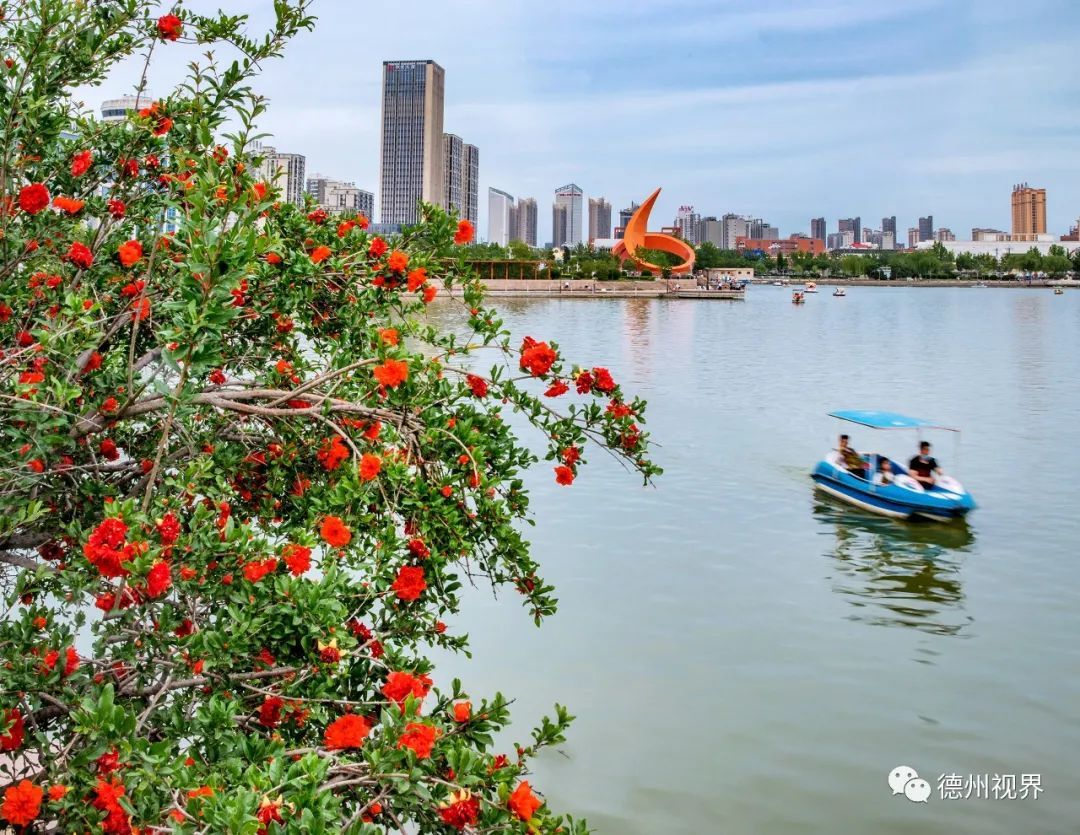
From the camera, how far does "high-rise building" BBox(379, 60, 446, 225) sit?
140 meters

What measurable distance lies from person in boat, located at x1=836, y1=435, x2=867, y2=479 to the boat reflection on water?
604mm

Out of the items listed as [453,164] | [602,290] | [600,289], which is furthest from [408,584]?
[453,164]

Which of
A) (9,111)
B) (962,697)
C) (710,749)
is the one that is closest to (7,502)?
(9,111)

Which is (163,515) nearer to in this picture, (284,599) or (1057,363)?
(284,599)

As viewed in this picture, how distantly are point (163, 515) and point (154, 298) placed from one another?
1.23 meters

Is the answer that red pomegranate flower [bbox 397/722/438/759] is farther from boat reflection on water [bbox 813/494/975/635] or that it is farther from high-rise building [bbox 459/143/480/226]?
high-rise building [bbox 459/143/480/226]

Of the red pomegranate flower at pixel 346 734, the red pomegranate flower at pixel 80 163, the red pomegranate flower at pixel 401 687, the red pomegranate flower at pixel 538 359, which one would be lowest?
the red pomegranate flower at pixel 346 734

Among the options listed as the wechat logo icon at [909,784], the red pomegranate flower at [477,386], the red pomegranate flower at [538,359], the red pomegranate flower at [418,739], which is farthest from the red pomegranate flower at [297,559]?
the wechat logo icon at [909,784]

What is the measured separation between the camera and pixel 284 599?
8.92ft

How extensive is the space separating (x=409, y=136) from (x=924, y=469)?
13731 centimetres

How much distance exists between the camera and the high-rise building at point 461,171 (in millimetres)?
149500

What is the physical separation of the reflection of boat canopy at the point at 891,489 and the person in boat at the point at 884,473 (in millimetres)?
17

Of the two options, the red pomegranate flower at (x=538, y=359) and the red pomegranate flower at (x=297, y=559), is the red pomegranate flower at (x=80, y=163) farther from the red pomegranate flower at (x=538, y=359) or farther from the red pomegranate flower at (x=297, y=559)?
the red pomegranate flower at (x=297, y=559)

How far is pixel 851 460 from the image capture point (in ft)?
46.3
